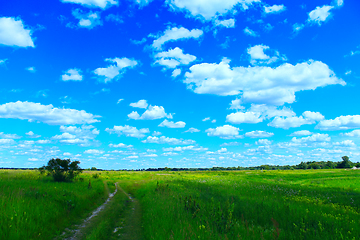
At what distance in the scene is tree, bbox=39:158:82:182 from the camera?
27.8 meters

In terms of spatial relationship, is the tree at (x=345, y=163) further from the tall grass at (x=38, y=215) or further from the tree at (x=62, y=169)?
the tall grass at (x=38, y=215)

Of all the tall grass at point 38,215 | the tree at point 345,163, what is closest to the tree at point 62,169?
the tall grass at point 38,215

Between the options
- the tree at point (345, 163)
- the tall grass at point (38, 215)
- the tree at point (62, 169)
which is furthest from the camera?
the tree at point (345, 163)

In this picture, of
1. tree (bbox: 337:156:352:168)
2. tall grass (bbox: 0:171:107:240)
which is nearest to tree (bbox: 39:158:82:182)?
tall grass (bbox: 0:171:107:240)

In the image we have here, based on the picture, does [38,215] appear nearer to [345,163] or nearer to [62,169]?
[62,169]

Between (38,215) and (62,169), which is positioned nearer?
(38,215)

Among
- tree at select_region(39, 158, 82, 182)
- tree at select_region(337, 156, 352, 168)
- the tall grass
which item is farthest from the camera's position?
tree at select_region(337, 156, 352, 168)

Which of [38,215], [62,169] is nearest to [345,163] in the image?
[62,169]

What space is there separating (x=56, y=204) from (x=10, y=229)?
4.63 meters

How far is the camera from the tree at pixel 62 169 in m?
27.8

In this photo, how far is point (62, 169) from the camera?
28484 mm

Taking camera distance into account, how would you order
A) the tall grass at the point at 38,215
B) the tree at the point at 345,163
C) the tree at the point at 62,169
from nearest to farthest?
the tall grass at the point at 38,215, the tree at the point at 62,169, the tree at the point at 345,163

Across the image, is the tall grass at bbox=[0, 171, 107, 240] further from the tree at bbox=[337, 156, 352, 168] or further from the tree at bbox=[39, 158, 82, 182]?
the tree at bbox=[337, 156, 352, 168]

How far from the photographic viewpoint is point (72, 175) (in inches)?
1156
